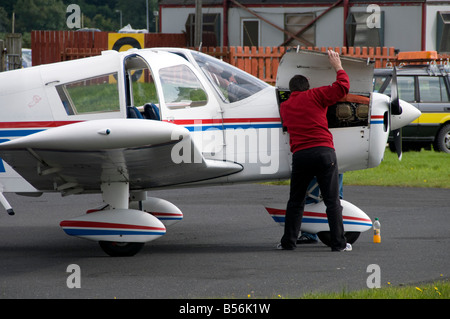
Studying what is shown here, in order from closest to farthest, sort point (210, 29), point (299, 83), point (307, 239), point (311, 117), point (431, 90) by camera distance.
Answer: point (311, 117), point (299, 83), point (307, 239), point (431, 90), point (210, 29)

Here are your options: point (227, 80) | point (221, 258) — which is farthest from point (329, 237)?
point (227, 80)

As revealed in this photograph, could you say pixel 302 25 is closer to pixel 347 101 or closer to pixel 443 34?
pixel 443 34

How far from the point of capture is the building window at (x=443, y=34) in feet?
96.0

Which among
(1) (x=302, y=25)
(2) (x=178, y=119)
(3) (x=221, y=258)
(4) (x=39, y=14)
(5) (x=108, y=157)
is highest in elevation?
(4) (x=39, y=14)

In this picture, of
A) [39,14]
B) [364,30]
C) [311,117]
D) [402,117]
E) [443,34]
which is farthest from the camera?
[39,14]

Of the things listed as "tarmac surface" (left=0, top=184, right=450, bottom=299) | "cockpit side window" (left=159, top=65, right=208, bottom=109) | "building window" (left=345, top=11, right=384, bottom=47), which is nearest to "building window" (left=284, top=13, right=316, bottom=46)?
"building window" (left=345, top=11, right=384, bottom=47)

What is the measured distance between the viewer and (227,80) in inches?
342

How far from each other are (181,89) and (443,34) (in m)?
23.1

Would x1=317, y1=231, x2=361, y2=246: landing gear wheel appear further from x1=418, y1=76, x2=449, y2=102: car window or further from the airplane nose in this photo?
x1=418, y1=76, x2=449, y2=102: car window

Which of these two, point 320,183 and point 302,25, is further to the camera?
point 302,25

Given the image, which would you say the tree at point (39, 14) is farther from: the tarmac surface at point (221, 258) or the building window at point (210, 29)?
the tarmac surface at point (221, 258)

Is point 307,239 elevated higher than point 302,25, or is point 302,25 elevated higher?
point 302,25

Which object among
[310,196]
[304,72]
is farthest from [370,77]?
[310,196]

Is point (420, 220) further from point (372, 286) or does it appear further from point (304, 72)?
point (372, 286)
